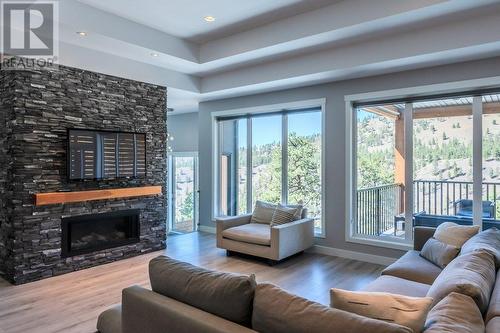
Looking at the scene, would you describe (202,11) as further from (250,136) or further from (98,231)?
(98,231)

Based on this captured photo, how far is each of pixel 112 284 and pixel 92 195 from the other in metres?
1.27

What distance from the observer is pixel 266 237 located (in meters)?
4.82

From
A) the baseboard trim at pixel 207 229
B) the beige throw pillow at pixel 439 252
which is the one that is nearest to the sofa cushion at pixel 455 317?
the beige throw pillow at pixel 439 252

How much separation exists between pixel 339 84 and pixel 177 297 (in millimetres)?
4320

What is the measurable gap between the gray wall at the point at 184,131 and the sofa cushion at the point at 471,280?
6.57 m

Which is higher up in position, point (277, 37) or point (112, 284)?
point (277, 37)

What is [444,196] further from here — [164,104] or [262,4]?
[164,104]

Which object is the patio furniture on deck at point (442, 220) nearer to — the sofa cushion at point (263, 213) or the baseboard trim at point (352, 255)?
the baseboard trim at point (352, 255)

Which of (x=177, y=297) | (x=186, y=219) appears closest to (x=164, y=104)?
(x=186, y=219)

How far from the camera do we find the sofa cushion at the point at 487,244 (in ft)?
8.30

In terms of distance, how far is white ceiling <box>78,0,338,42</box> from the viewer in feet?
12.3

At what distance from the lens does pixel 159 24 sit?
4.34m

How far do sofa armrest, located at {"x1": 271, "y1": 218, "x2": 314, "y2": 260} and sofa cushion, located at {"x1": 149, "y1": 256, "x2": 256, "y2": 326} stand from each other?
2.80 metres

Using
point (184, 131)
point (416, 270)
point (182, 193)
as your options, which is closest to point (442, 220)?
point (416, 270)
